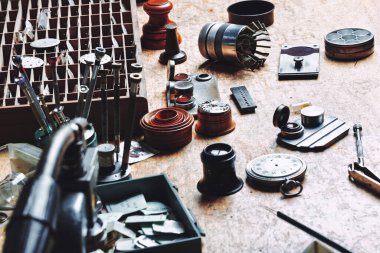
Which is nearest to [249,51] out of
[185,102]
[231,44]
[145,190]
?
[231,44]

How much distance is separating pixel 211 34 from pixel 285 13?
2.40 ft

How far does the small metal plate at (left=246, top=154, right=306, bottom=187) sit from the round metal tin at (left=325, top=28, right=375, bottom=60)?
33.7 inches

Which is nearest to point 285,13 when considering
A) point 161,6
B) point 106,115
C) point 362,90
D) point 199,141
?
point 161,6

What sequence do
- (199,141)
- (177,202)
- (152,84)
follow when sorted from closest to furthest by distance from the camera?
(177,202), (199,141), (152,84)

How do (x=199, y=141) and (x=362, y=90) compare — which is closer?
(x=199, y=141)

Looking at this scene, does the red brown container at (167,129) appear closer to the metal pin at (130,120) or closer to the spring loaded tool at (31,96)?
the metal pin at (130,120)

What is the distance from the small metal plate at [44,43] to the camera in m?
2.71

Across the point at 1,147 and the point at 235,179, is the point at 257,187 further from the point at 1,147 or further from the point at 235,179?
the point at 1,147

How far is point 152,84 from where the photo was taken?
8.87 ft

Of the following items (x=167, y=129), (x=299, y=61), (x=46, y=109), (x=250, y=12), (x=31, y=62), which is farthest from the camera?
(x=250, y=12)

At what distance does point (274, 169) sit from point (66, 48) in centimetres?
117

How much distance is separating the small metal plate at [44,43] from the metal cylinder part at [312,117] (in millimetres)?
1100

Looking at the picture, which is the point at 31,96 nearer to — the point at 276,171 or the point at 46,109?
the point at 46,109

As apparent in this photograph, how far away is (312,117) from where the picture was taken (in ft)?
7.38
